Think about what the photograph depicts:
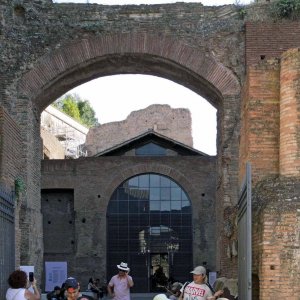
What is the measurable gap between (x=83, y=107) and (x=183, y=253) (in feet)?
134

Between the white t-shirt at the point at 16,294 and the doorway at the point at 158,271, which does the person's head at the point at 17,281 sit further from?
the doorway at the point at 158,271

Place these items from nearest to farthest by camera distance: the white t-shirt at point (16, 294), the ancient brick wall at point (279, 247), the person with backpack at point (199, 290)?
the white t-shirt at point (16, 294)
the ancient brick wall at point (279, 247)
the person with backpack at point (199, 290)

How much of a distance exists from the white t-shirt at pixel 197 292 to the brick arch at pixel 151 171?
22035 mm

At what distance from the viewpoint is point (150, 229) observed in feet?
99.7

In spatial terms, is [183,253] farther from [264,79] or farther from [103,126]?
[264,79]

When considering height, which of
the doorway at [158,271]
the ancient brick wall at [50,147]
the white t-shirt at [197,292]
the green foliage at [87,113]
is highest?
the green foliage at [87,113]

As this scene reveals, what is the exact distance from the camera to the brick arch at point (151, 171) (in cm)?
2998

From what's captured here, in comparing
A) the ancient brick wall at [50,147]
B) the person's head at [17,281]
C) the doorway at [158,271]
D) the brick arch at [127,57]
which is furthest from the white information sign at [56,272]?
the person's head at [17,281]

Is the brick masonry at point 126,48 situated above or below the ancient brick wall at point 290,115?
above

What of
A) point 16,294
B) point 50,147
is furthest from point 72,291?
point 50,147

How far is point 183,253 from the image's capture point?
30016mm

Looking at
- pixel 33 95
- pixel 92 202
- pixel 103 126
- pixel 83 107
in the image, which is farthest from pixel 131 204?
pixel 83 107

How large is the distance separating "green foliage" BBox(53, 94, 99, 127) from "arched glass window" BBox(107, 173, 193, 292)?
112ft

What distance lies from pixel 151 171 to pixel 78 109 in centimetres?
3800
